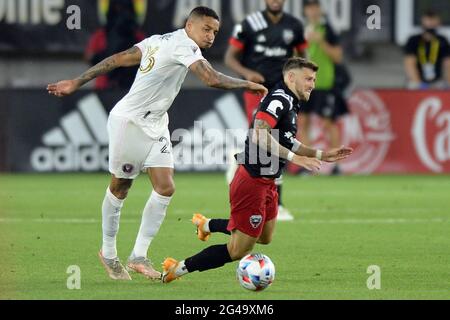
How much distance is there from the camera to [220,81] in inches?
348

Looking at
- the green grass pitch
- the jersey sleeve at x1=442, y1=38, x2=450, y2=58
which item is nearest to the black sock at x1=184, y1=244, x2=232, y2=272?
the green grass pitch

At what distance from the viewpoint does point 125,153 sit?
959cm

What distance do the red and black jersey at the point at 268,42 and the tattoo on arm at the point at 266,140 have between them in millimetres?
4813

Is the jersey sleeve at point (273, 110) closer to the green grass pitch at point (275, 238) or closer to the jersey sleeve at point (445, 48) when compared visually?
the green grass pitch at point (275, 238)

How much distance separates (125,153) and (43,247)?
2052 millimetres

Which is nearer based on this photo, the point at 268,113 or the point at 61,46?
the point at 268,113

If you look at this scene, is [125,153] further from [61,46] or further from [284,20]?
[61,46]

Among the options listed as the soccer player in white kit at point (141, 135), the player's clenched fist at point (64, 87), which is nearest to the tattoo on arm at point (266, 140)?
the soccer player in white kit at point (141, 135)

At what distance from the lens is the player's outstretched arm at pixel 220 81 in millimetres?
8617

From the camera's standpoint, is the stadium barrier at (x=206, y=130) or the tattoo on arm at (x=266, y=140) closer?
the tattoo on arm at (x=266, y=140)

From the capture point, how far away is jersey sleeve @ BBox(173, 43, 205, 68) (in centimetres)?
916

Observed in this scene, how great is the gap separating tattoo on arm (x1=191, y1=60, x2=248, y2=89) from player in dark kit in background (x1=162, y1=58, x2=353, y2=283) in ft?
1.13

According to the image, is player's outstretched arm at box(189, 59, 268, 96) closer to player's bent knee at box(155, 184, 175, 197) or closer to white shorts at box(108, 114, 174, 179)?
white shorts at box(108, 114, 174, 179)
